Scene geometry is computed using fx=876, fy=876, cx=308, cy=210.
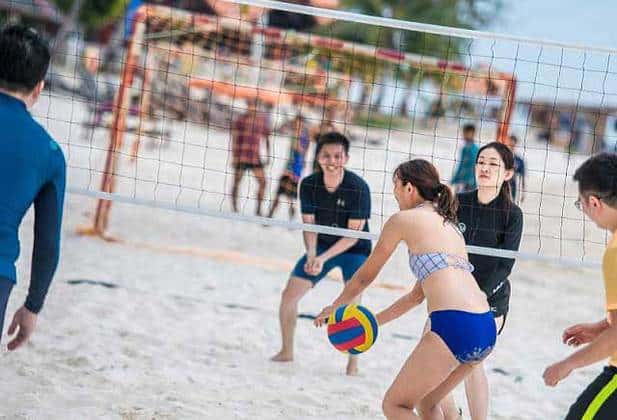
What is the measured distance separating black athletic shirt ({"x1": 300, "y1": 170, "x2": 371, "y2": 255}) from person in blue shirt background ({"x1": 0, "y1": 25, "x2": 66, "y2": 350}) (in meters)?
2.61

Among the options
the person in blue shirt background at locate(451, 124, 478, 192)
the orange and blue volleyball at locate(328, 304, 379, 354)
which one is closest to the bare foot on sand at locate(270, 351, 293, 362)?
the orange and blue volleyball at locate(328, 304, 379, 354)

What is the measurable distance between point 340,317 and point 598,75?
278 centimetres

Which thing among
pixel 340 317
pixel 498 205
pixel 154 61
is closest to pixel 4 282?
pixel 340 317

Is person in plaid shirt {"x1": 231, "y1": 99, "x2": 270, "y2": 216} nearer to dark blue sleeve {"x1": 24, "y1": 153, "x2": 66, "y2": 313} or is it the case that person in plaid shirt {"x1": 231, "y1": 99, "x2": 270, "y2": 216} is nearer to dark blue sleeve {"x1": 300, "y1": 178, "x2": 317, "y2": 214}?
dark blue sleeve {"x1": 300, "y1": 178, "x2": 317, "y2": 214}

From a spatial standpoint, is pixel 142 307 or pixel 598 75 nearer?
pixel 598 75

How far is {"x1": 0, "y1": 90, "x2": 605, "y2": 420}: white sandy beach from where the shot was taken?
425 centimetres

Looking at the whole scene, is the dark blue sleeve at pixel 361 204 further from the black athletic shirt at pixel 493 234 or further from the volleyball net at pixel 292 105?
the black athletic shirt at pixel 493 234

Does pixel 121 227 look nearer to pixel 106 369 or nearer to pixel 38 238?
pixel 106 369

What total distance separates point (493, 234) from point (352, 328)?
100 centimetres

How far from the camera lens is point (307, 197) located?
495cm

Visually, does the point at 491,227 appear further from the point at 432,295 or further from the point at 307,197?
the point at 307,197

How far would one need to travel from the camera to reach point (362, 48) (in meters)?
8.14

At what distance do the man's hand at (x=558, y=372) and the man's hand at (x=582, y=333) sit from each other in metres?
0.35

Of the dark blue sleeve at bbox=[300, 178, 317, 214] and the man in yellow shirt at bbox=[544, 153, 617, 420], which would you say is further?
the dark blue sleeve at bbox=[300, 178, 317, 214]
